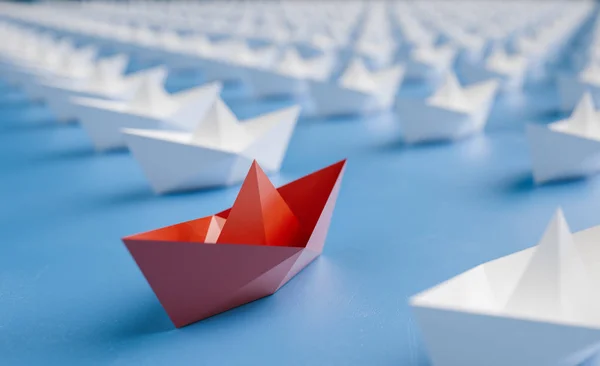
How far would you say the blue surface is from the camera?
63.4 inches

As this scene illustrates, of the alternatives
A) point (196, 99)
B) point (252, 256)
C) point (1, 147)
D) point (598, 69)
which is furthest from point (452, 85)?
point (1, 147)

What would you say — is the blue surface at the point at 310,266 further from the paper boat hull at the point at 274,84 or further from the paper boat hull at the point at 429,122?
→ the paper boat hull at the point at 274,84

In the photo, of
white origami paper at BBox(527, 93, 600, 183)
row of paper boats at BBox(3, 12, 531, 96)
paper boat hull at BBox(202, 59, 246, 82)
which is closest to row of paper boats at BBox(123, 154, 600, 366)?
white origami paper at BBox(527, 93, 600, 183)

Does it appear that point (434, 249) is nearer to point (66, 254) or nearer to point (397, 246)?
point (397, 246)

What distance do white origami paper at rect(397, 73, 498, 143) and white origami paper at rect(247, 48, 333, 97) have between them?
1469 mm

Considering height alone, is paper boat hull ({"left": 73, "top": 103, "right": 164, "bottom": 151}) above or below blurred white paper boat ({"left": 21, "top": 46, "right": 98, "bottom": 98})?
below

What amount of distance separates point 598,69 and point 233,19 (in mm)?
7589

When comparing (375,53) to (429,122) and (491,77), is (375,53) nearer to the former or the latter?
(491,77)

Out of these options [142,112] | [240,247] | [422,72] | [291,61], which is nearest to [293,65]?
[291,61]

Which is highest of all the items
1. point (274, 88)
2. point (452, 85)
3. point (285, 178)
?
point (274, 88)

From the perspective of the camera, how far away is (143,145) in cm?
274

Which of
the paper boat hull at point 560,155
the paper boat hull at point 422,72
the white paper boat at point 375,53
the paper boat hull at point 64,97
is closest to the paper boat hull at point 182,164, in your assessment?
the paper boat hull at point 560,155

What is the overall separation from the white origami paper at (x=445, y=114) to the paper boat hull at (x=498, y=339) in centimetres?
232

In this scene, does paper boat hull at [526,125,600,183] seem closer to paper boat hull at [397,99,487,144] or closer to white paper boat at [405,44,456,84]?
paper boat hull at [397,99,487,144]
